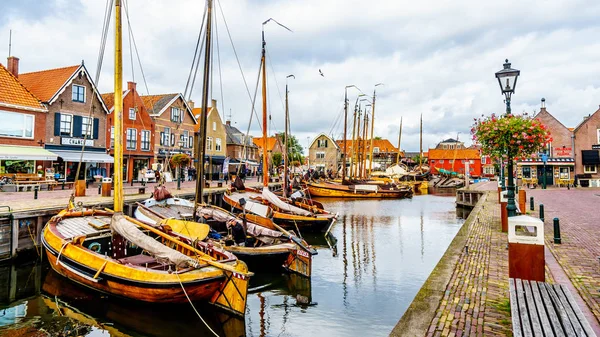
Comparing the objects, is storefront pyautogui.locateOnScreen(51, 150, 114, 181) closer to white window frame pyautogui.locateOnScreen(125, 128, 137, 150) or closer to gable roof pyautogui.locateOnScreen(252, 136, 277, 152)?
white window frame pyautogui.locateOnScreen(125, 128, 137, 150)

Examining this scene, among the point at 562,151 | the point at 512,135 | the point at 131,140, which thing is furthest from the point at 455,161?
the point at 512,135

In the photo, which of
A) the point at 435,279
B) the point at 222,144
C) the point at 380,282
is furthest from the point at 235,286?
the point at 222,144

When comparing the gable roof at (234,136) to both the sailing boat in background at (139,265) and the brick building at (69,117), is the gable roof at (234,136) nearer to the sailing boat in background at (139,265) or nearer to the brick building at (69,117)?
the brick building at (69,117)

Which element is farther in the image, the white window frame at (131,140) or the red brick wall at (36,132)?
the white window frame at (131,140)

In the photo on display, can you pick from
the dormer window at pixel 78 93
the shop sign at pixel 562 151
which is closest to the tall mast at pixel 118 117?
the dormer window at pixel 78 93

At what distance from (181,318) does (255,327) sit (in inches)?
72.7

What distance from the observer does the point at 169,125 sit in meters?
40.8

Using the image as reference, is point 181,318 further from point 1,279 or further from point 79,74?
point 79,74

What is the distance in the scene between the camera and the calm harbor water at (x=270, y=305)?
26.9 ft

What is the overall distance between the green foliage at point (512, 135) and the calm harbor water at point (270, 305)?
16.8ft

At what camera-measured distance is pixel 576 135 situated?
42.3 meters

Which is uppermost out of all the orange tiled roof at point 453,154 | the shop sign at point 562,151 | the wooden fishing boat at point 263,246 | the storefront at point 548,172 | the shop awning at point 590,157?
the orange tiled roof at point 453,154

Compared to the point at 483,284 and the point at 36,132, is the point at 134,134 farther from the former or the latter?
the point at 483,284

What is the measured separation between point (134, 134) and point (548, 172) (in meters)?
49.5
